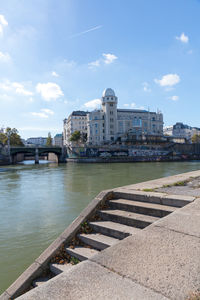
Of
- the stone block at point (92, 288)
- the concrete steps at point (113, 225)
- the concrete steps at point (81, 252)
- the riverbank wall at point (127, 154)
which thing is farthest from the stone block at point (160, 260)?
the riverbank wall at point (127, 154)

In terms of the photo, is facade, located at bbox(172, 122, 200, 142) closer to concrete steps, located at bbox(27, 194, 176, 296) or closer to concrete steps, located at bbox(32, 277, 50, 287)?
concrete steps, located at bbox(27, 194, 176, 296)

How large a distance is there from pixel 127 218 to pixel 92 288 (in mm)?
2463

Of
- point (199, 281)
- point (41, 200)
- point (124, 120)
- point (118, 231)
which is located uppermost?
point (124, 120)

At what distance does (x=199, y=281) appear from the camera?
214 cm

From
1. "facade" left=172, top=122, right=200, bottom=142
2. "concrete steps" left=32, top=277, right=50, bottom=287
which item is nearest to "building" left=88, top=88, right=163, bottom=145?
"facade" left=172, top=122, right=200, bottom=142

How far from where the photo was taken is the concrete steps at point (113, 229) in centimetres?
412

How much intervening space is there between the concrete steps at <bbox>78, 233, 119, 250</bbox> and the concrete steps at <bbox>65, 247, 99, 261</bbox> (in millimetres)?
134

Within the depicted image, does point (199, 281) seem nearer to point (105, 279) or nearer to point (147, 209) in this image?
point (105, 279)

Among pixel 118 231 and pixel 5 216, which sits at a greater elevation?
pixel 118 231

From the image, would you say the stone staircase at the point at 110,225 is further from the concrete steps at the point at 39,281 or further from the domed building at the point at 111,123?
the domed building at the point at 111,123

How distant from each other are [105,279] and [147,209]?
2645mm

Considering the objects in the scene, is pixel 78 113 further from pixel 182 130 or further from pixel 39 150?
pixel 182 130

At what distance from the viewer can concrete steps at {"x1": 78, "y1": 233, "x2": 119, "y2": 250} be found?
3.97m

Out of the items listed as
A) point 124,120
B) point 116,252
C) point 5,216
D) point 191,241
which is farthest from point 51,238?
point 124,120
